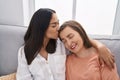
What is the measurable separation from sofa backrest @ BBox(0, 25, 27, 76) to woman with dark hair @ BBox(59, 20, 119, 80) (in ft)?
1.28

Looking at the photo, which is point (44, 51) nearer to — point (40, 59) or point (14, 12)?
point (40, 59)

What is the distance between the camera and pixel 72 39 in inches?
47.8

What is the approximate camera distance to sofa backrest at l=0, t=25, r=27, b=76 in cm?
149

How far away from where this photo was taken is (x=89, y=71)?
1.22 metres

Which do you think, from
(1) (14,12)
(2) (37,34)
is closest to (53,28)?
(2) (37,34)

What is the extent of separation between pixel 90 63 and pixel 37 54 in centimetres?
35

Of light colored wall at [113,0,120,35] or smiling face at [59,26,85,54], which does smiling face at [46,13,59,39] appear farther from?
light colored wall at [113,0,120,35]

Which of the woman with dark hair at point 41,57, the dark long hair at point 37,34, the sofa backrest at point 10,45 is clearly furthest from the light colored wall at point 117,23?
the sofa backrest at point 10,45

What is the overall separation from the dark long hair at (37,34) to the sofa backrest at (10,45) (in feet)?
0.48

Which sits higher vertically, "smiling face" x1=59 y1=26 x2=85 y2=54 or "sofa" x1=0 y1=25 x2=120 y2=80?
"smiling face" x1=59 y1=26 x2=85 y2=54

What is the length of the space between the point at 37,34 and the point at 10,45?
34 cm

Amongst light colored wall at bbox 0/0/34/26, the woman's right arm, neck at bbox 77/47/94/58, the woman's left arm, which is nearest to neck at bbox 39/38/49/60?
the woman's right arm

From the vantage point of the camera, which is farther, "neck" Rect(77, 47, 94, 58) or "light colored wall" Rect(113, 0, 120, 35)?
"light colored wall" Rect(113, 0, 120, 35)

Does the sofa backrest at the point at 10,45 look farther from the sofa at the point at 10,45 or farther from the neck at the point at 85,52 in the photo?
the neck at the point at 85,52
